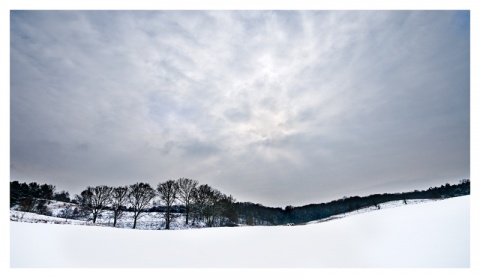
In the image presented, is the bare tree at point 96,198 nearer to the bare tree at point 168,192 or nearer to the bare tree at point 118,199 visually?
the bare tree at point 118,199

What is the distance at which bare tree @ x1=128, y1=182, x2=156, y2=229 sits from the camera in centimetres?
3206

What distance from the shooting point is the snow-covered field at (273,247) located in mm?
5309

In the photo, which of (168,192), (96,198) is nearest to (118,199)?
(96,198)

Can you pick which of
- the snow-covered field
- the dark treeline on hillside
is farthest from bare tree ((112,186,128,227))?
the snow-covered field

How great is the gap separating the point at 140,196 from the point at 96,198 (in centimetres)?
630

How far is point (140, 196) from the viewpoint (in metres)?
32.4

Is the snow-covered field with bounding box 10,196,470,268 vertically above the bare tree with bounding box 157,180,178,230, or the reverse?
the snow-covered field with bounding box 10,196,470,268

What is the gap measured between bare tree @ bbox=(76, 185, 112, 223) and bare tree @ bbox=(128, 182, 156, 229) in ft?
10.7

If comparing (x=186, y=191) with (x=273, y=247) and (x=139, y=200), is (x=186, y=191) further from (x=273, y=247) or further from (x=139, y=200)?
(x=273, y=247)

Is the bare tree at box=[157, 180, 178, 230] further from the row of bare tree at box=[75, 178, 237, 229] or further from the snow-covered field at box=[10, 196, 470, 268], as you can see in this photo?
the snow-covered field at box=[10, 196, 470, 268]
